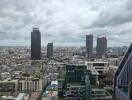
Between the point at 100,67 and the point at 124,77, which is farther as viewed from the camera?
the point at 100,67

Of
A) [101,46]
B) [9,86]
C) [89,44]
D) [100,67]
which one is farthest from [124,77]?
[89,44]

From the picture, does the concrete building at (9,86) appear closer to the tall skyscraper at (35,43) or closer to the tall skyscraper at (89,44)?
the tall skyscraper at (35,43)

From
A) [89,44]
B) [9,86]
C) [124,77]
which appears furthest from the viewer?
[89,44]

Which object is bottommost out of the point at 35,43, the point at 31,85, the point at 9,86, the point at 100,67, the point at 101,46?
the point at 9,86

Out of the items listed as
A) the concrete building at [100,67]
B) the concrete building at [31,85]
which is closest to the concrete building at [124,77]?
the concrete building at [31,85]

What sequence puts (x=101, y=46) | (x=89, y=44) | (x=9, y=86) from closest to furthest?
(x=9, y=86)
(x=101, y=46)
(x=89, y=44)

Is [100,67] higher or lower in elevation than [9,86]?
higher


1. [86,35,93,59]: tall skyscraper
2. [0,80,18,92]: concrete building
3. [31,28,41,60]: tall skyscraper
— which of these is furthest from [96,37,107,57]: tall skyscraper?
[0,80,18,92]: concrete building

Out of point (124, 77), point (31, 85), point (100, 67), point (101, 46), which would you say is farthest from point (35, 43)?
point (124, 77)

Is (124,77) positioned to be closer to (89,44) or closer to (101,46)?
(101,46)

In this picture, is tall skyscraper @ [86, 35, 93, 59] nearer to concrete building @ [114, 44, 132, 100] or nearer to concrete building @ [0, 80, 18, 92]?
concrete building @ [0, 80, 18, 92]

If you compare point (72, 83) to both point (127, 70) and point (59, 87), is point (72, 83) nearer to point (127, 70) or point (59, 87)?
point (59, 87)
